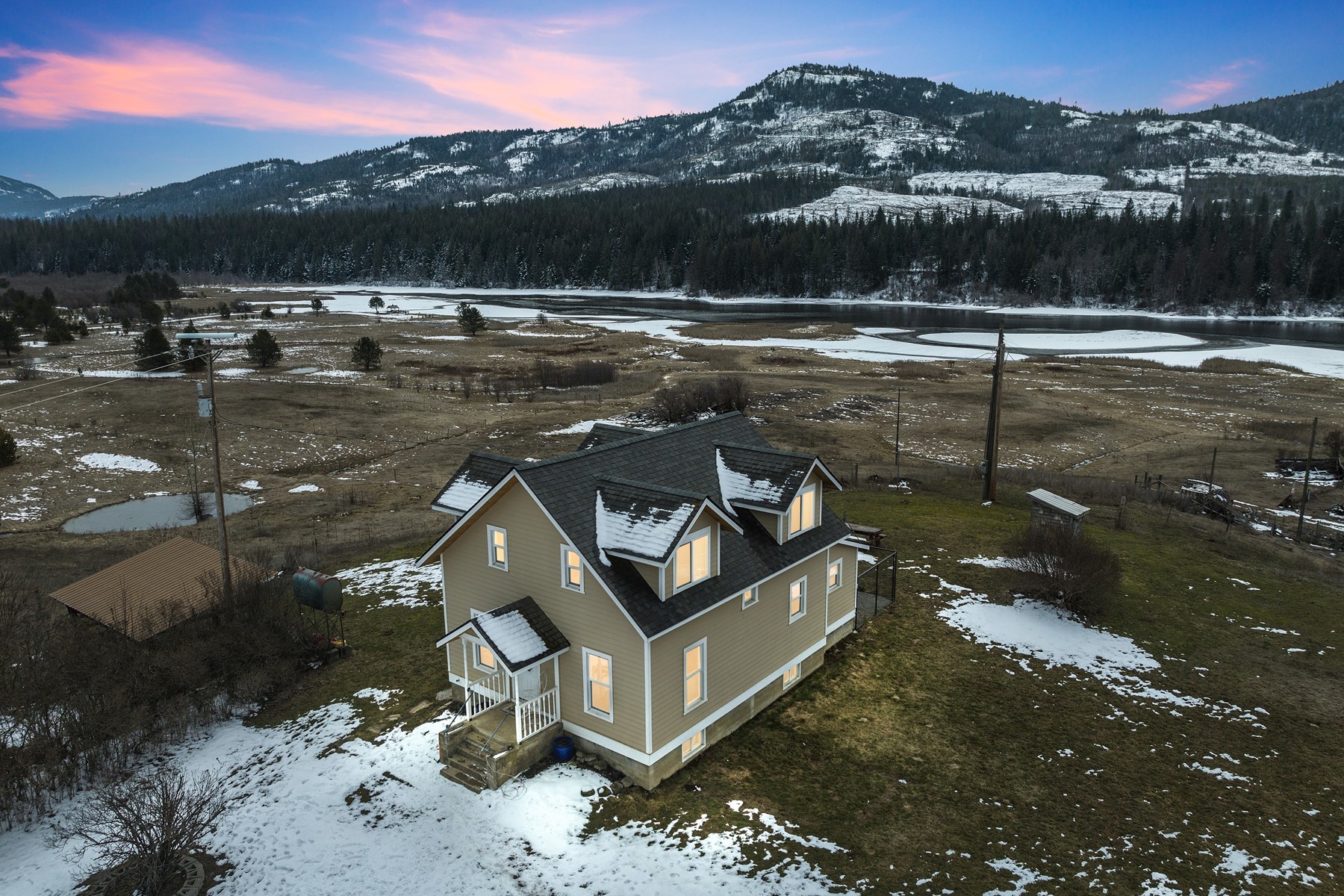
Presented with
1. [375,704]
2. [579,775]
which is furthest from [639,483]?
[375,704]

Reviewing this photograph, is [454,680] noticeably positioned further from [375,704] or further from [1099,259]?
[1099,259]

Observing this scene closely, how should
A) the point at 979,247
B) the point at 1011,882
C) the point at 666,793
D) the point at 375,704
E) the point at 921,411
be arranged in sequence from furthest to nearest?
the point at 979,247, the point at 921,411, the point at 375,704, the point at 666,793, the point at 1011,882

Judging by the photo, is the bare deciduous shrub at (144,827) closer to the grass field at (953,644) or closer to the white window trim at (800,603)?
the grass field at (953,644)

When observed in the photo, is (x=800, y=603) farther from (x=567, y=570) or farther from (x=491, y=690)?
(x=491, y=690)

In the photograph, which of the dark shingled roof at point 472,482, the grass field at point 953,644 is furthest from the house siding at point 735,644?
the dark shingled roof at point 472,482

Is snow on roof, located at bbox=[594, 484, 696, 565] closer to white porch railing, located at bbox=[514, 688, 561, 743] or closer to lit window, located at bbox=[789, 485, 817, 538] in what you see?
white porch railing, located at bbox=[514, 688, 561, 743]

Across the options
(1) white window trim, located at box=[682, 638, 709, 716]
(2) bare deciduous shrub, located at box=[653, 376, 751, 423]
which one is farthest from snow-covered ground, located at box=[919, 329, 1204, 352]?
(1) white window trim, located at box=[682, 638, 709, 716]
